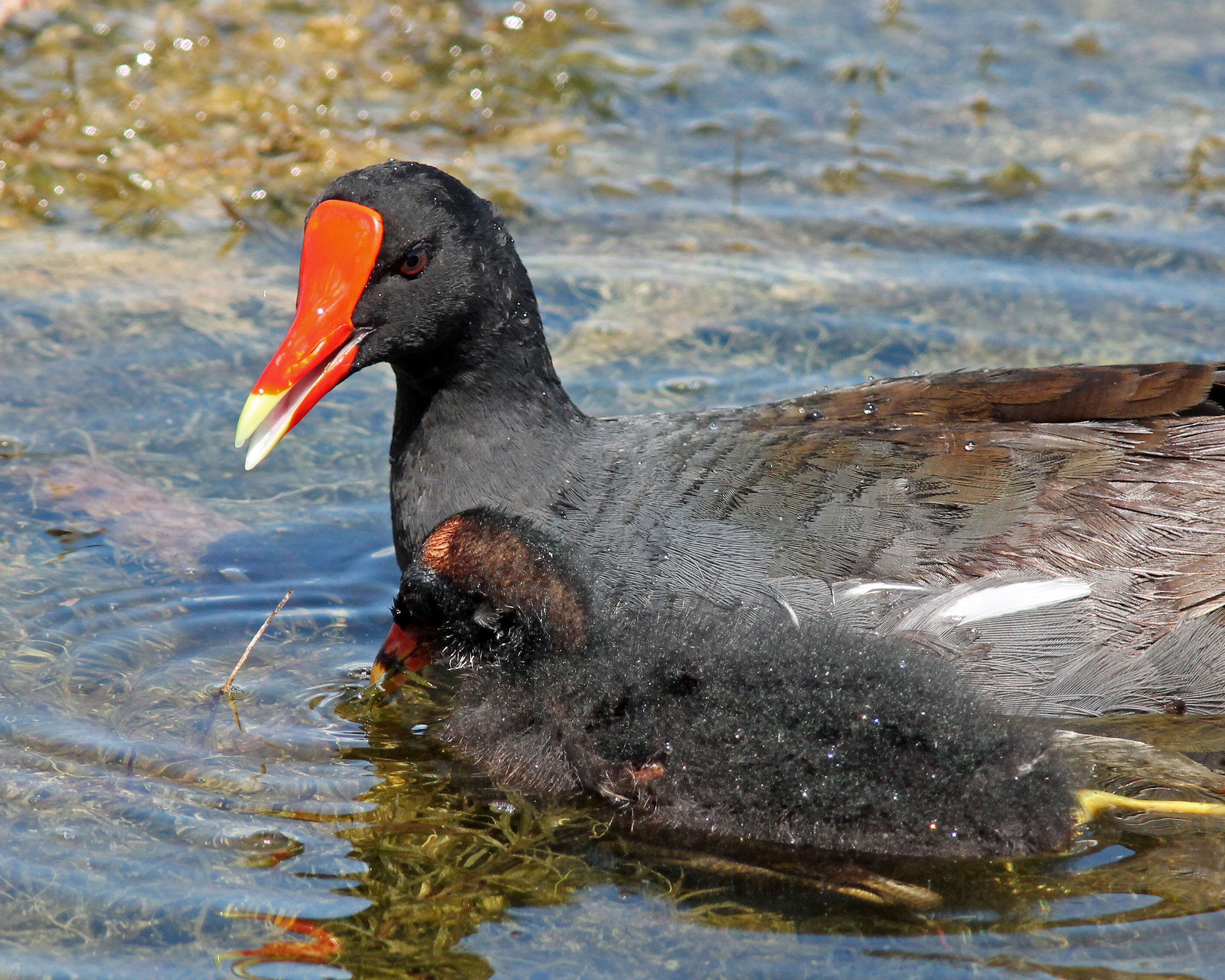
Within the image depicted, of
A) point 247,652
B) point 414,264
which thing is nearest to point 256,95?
point 414,264

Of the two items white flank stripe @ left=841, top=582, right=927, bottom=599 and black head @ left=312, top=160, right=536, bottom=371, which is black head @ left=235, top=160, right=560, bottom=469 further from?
white flank stripe @ left=841, top=582, right=927, bottom=599

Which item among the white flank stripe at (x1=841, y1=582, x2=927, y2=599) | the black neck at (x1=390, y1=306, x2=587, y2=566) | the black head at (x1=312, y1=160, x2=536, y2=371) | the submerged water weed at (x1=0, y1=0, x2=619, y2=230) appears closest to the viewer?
the white flank stripe at (x1=841, y1=582, x2=927, y2=599)

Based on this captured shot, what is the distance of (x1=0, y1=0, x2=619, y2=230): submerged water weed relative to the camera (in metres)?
6.10

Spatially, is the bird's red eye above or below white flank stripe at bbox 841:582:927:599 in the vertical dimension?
above

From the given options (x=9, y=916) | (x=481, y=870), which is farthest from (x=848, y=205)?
(x=9, y=916)

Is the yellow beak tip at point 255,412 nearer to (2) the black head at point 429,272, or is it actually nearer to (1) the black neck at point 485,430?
(2) the black head at point 429,272

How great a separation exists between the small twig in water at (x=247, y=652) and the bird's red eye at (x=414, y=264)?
811 mm

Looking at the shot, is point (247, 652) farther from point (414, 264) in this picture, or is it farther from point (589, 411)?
point (589, 411)

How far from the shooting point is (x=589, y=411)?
5.16 metres

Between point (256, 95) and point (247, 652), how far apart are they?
392cm

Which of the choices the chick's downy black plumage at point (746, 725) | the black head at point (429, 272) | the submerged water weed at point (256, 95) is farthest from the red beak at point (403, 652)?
the submerged water weed at point (256, 95)

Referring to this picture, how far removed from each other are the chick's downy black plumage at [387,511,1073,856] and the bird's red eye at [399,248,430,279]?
2.42 ft

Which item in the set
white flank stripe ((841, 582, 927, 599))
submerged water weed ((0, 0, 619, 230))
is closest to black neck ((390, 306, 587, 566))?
white flank stripe ((841, 582, 927, 599))

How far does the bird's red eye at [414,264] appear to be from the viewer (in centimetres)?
368
